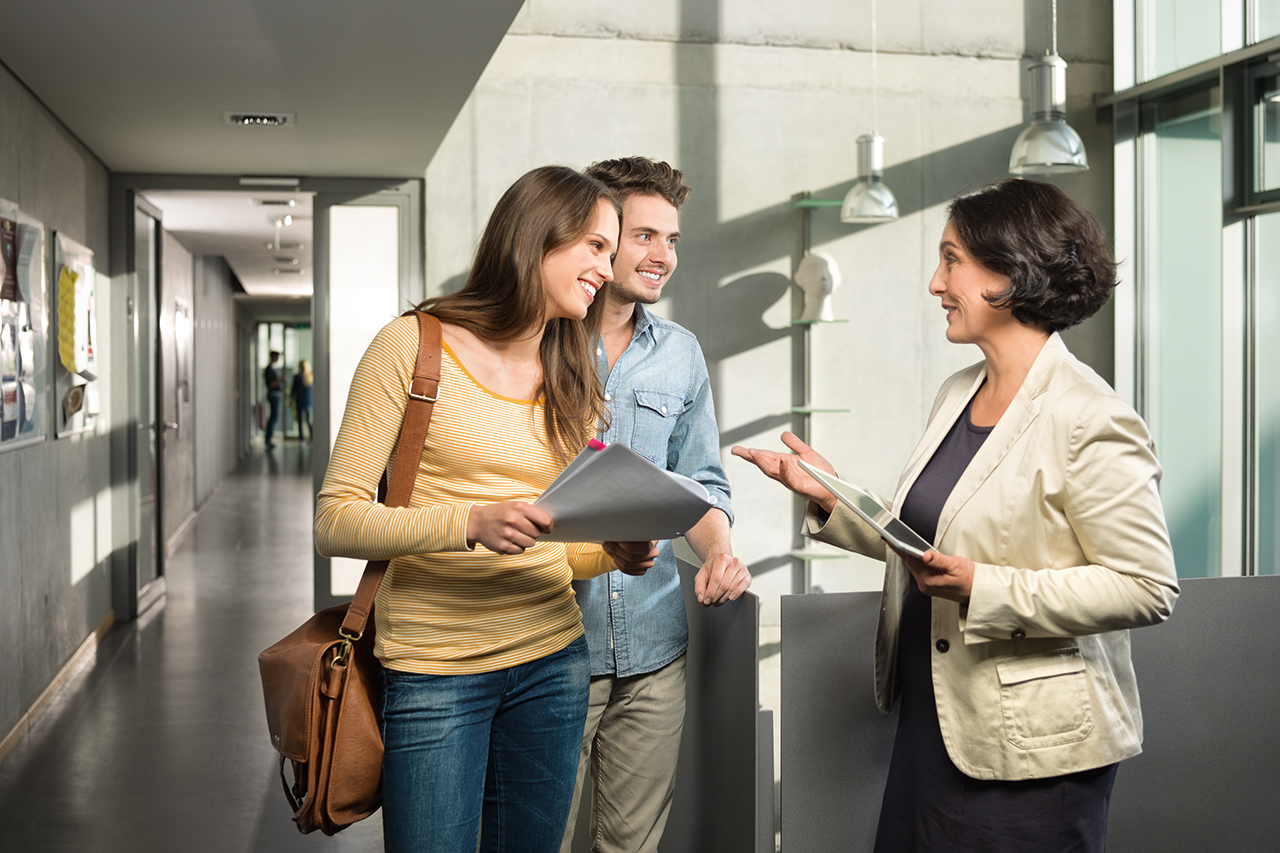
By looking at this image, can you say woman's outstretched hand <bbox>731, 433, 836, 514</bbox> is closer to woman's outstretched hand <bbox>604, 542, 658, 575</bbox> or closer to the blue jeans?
woman's outstretched hand <bbox>604, 542, 658, 575</bbox>

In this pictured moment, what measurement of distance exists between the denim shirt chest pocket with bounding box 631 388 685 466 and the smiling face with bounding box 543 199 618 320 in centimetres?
39

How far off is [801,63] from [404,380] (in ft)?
17.0

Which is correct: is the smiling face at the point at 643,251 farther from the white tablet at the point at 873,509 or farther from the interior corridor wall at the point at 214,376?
the interior corridor wall at the point at 214,376

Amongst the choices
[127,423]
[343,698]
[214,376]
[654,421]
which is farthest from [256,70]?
[214,376]

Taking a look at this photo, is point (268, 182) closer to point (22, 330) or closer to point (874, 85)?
point (22, 330)

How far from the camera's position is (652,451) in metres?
1.96

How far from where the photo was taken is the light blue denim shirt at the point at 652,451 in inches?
73.1

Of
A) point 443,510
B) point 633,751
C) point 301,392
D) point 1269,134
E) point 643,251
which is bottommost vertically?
point 633,751

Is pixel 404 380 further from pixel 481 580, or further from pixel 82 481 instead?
pixel 82 481

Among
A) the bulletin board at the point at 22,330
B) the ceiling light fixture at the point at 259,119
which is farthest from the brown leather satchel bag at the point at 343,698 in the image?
the ceiling light fixture at the point at 259,119

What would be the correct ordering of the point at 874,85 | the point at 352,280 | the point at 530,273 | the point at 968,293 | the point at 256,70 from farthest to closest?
the point at 874,85
the point at 352,280
the point at 256,70
the point at 968,293
the point at 530,273

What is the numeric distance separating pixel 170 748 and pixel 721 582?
3079 millimetres

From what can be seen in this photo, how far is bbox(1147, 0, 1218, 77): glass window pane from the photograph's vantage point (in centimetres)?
559

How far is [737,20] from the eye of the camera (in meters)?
5.94
